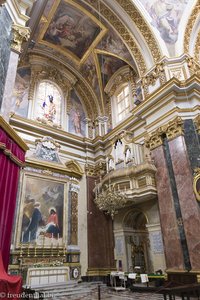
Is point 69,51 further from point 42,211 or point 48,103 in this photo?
point 42,211

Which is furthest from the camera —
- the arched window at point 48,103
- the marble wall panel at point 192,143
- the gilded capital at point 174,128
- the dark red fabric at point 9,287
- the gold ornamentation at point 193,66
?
the arched window at point 48,103

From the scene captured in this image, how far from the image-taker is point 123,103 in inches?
493

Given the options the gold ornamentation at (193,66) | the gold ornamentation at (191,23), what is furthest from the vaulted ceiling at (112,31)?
the gold ornamentation at (193,66)

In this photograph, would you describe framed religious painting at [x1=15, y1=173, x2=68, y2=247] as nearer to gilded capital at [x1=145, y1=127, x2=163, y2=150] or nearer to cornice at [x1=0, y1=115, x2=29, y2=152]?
cornice at [x1=0, y1=115, x2=29, y2=152]

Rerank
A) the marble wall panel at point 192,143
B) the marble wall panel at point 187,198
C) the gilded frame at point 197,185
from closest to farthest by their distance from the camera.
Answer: the marble wall panel at point 187,198 < the gilded frame at point 197,185 < the marble wall panel at point 192,143

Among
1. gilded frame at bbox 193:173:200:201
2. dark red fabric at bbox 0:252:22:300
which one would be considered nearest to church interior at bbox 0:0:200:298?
gilded frame at bbox 193:173:200:201

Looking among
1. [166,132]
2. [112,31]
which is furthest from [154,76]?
[112,31]

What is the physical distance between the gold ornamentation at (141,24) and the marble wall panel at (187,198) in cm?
457

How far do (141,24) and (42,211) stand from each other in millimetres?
9255

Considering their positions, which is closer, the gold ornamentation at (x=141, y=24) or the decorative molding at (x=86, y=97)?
the gold ornamentation at (x=141, y=24)

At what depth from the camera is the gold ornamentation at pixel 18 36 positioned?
253 inches

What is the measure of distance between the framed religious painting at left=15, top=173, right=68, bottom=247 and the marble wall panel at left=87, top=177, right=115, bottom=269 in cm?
132

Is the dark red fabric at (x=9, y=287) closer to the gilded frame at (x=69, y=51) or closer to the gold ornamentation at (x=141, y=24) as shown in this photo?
the gold ornamentation at (x=141, y=24)

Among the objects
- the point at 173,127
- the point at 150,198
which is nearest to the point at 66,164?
the point at 150,198
